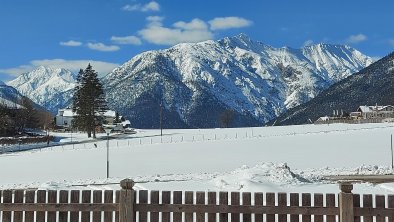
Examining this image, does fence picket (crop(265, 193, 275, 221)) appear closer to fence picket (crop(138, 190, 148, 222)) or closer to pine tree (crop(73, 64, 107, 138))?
fence picket (crop(138, 190, 148, 222))

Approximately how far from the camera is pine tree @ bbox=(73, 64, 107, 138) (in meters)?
100

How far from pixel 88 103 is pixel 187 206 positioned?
95111mm

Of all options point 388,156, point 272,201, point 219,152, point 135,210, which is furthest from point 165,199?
point 219,152

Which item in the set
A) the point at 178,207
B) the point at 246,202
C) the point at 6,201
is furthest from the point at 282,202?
the point at 6,201

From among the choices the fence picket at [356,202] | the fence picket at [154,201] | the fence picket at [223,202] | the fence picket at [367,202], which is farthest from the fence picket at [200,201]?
the fence picket at [367,202]

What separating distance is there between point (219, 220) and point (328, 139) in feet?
217

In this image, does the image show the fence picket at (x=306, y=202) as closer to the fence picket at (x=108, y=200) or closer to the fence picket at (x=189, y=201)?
the fence picket at (x=189, y=201)

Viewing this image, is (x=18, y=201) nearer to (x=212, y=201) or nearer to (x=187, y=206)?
(x=187, y=206)

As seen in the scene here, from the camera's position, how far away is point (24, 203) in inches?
327

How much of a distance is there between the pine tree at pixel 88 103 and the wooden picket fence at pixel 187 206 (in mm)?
92951

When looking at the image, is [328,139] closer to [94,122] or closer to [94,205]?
[94,122]

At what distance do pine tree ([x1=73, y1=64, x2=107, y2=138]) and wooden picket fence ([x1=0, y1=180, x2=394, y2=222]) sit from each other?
305 feet

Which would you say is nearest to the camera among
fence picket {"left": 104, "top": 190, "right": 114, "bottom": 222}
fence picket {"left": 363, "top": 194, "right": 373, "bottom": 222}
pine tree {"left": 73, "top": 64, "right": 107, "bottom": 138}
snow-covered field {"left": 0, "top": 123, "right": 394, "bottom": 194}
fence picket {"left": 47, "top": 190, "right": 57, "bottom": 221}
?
fence picket {"left": 363, "top": 194, "right": 373, "bottom": 222}

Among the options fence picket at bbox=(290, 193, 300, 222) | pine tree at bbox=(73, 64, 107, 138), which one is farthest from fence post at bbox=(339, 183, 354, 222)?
pine tree at bbox=(73, 64, 107, 138)
